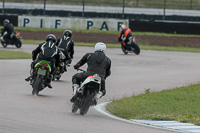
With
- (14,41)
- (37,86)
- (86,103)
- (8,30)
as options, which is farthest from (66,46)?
(14,41)

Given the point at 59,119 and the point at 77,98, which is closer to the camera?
the point at 59,119

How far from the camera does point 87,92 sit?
11594 mm

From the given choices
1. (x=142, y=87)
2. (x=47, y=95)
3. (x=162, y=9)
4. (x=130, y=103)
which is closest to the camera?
(x=130, y=103)

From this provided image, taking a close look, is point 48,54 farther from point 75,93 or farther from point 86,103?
point 86,103

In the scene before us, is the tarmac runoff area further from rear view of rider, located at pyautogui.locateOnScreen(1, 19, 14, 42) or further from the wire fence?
the wire fence

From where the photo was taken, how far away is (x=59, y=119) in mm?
10594

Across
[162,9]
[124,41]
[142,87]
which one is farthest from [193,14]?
[142,87]

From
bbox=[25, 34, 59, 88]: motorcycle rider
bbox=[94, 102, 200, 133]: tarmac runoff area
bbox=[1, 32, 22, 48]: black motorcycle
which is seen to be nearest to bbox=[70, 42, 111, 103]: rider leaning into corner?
bbox=[94, 102, 200, 133]: tarmac runoff area

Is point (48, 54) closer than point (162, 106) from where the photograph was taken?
No

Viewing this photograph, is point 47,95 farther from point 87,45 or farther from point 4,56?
point 87,45

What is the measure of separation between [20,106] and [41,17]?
3259 cm

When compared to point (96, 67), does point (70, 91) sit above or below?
below

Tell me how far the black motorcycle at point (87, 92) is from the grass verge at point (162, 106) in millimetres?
704

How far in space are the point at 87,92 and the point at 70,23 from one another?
1276 inches
